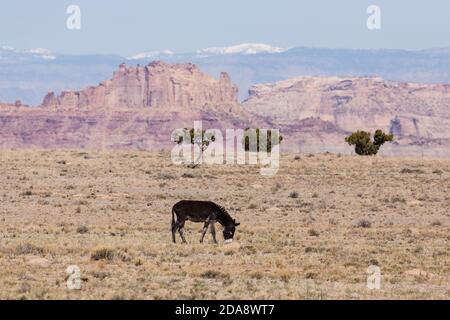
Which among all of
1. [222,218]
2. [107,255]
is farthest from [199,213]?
[107,255]

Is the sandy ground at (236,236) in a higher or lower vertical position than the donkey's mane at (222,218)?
lower

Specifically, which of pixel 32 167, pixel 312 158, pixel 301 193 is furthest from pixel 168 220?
pixel 312 158

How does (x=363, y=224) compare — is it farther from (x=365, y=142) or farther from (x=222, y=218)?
(x=365, y=142)

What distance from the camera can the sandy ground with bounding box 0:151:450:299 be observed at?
18.2 meters

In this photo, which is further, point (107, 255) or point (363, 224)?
point (363, 224)

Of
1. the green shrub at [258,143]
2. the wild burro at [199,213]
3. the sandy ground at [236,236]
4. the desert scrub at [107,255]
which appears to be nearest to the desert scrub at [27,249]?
the sandy ground at [236,236]

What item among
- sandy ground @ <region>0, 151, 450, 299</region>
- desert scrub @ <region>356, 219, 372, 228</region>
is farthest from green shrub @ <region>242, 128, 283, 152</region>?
desert scrub @ <region>356, 219, 372, 228</region>

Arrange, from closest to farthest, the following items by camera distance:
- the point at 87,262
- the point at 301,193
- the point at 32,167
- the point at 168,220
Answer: the point at 87,262 < the point at 168,220 < the point at 301,193 < the point at 32,167

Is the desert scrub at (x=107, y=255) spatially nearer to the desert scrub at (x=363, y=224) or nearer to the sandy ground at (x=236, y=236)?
the sandy ground at (x=236, y=236)

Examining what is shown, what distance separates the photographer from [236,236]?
27.1 metres

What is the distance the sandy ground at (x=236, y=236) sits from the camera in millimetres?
18234
